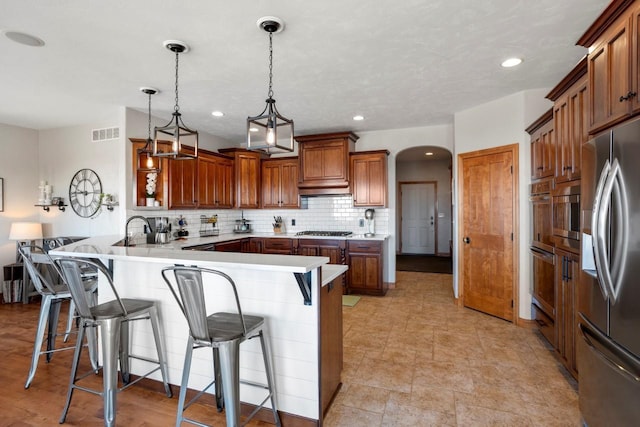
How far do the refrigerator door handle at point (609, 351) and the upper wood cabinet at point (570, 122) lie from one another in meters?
1.18

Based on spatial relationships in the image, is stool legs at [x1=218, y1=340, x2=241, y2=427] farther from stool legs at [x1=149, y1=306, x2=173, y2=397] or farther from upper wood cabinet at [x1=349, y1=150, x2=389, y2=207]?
upper wood cabinet at [x1=349, y1=150, x2=389, y2=207]

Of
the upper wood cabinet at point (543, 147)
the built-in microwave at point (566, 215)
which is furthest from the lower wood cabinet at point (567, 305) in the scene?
the upper wood cabinet at point (543, 147)

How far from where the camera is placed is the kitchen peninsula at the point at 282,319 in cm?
193

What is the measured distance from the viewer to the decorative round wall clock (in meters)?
4.78

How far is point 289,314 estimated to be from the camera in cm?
200

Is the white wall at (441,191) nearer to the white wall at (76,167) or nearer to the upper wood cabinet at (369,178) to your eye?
the upper wood cabinet at (369,178)

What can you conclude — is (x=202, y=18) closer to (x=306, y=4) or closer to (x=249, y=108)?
(x=306, y=4)

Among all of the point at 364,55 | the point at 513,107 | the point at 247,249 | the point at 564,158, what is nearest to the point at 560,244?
the point at 564,158

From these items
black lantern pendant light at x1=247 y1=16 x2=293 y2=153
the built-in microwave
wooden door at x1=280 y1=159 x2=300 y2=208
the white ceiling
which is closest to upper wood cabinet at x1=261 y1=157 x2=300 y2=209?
wooden door at x1=280 y1=159 x2=300 y2=208

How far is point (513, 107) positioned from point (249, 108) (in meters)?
3.20

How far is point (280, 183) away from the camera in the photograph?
585 cm

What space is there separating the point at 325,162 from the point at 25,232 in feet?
15.0

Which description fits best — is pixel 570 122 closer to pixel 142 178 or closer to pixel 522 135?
pixel 522 135

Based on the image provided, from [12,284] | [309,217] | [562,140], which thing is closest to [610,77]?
[562,140]
